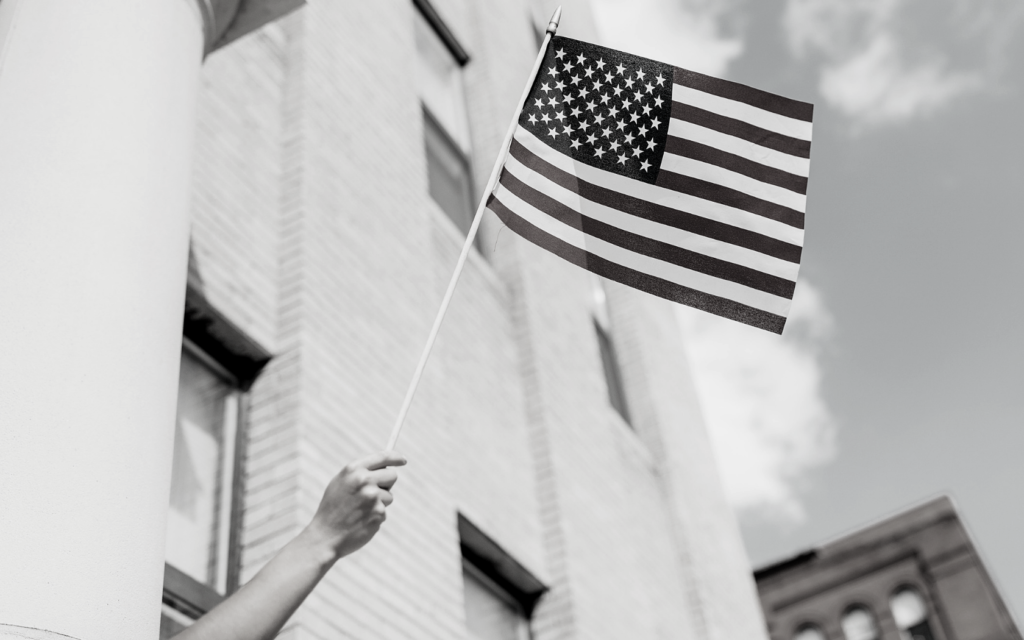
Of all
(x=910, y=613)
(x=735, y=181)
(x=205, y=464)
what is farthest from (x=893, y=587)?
(x=205, y=464)

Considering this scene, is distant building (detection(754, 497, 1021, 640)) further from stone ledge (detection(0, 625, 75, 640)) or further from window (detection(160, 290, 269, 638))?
stone ledge (detection(0, 625, 75, 640))

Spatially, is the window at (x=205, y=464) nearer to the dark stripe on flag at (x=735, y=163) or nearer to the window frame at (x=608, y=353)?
the dark stripe on flag at (x=735, y=163)

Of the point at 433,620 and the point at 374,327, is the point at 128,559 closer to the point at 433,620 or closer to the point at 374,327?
the point at 433,620

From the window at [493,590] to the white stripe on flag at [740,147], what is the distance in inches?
109

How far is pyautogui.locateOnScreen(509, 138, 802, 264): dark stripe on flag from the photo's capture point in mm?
5195

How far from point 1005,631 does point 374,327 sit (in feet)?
65.6

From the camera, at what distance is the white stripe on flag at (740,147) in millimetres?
5297

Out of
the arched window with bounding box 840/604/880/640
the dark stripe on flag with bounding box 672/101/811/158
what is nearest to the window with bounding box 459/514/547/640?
the dark stripe on flag with bounding box 672/101/811/158

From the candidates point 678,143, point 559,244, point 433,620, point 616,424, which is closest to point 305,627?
point 433,620

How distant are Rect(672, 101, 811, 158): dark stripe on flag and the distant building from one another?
19.5 m

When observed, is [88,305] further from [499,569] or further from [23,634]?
[499,569]

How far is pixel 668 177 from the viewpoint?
528 centimetres

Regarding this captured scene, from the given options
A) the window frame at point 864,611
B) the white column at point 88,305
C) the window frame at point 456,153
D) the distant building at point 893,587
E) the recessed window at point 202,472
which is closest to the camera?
the white column at point 88,305

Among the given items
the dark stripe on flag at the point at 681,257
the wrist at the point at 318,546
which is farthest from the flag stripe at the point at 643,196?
the wrist at the point at 318,546
